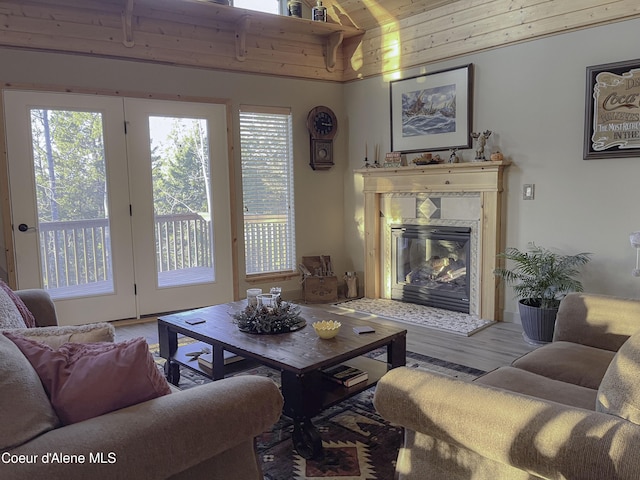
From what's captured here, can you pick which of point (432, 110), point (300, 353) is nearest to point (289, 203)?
point (432, 110)

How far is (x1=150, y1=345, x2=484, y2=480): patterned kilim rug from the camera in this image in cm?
208

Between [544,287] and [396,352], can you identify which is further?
[544,287]

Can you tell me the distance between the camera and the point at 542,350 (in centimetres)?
233

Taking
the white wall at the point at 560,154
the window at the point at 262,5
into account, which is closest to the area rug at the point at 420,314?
the white wall at the point at 560,154

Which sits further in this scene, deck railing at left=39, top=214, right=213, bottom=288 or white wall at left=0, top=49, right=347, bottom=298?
deck railing at left=39, top=214, right=213, bottom=288

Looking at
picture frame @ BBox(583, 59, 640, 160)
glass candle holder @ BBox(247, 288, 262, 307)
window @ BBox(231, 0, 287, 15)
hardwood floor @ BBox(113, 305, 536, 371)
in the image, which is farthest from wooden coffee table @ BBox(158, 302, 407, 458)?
window @ BBox(231, 0, 287, 15)

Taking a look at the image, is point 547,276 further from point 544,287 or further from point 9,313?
point 9,313

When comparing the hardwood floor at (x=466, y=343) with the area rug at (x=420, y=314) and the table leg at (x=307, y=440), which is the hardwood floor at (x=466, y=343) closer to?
the area rug at (x=420, y=314)

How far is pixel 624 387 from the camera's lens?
1311 millimetres

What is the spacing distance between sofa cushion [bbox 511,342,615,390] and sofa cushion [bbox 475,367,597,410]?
0.22 feet

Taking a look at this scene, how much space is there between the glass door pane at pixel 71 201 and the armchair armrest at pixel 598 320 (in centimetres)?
375

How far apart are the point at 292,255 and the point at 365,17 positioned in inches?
107

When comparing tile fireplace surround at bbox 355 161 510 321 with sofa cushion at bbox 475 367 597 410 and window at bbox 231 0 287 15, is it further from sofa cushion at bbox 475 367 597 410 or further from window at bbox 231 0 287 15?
sofa cushion at bbox 475 367 597 410

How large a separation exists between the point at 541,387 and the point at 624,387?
620 mm
